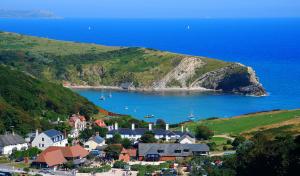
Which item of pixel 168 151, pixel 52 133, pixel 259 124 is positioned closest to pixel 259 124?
pixel 259 124

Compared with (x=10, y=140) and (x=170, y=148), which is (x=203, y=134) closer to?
(x=170, y=148)

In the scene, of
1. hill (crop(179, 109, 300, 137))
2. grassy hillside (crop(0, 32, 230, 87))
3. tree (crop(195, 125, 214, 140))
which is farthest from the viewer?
grassy hillside (crop(0, 32, 230, 87))

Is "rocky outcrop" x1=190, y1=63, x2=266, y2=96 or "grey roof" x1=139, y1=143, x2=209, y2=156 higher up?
"rocky outcrop" x1=190, y1=63, x2=266, y2=96

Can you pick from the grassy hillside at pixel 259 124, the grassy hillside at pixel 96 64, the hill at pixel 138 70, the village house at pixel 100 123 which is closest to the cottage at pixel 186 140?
the grassy hillside at pixel 259 124

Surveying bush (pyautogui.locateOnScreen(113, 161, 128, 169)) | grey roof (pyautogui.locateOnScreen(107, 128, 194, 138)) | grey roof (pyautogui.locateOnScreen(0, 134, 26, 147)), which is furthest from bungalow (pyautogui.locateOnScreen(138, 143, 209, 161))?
grey roof (pyautogui.locateOnScreen(0, 134, 26, 147))

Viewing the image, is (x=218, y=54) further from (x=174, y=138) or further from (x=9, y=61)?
(x=174, y=138)

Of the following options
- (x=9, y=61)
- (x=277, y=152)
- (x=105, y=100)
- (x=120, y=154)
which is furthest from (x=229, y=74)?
(x=277, y=152)

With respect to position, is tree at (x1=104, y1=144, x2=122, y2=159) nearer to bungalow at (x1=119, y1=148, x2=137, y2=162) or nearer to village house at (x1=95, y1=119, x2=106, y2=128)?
bungalow at (x1=119, y1=148, x2=137, y2=162)
